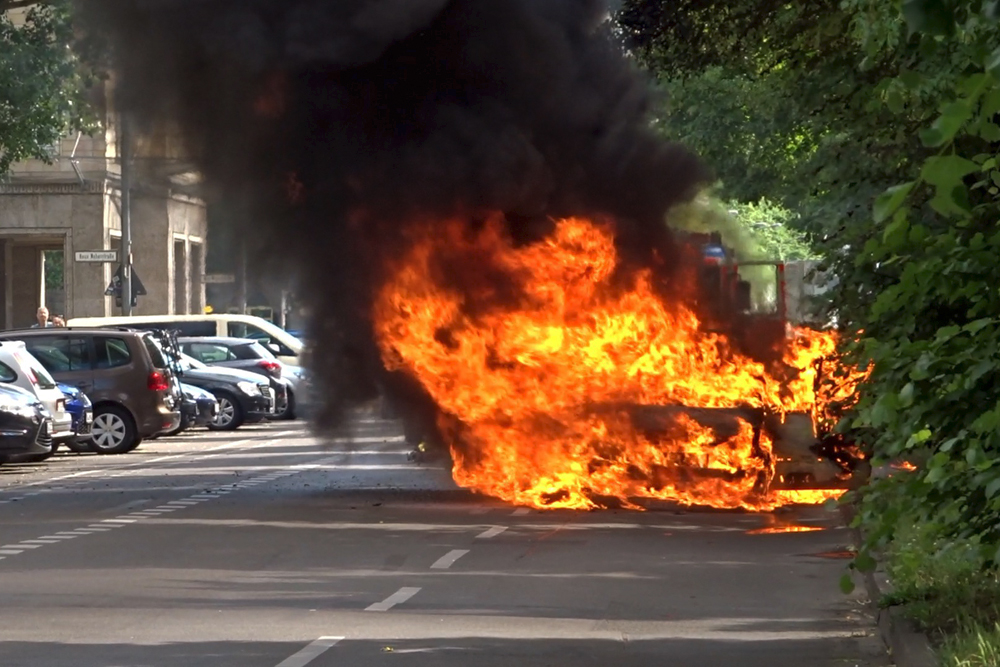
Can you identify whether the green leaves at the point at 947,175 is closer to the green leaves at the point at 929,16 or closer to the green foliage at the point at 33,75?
the green leaves at the point at 929,16

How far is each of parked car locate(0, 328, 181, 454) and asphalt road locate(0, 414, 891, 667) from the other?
7.67 meters

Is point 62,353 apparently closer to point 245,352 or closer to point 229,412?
point 229,412

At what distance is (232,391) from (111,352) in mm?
6528

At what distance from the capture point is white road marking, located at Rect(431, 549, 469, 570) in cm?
1183

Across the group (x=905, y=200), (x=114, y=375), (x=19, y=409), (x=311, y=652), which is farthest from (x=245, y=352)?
(x=905, y=200)

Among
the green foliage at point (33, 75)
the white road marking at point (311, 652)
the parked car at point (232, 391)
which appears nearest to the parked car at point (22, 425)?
the green foliage at point (33, 75)

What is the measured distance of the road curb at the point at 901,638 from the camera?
7547mm

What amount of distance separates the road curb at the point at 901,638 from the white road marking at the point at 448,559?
10.5 ft

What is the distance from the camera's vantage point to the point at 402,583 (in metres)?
11.0

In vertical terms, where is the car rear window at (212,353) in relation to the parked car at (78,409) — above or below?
above

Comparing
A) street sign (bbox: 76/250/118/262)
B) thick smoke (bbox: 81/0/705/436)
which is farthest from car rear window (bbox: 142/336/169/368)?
street sign (bbox: 76/250/118/262)

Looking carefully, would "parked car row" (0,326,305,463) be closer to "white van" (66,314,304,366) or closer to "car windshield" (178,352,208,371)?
"car windshield" (178,352,208,371)

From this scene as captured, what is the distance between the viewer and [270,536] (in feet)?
45.7

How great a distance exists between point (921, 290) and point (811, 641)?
3.75 metres
